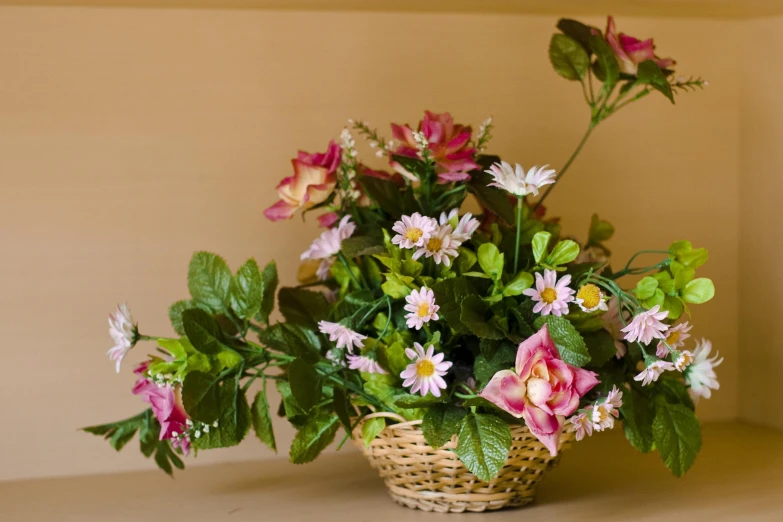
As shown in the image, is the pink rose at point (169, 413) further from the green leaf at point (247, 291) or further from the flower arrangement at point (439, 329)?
the green leaf at point (247, 291)

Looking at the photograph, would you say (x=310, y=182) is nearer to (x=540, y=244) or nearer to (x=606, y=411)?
(x=540, y=244)

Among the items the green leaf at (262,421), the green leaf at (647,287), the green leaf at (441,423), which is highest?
the green leaf at (647,287)

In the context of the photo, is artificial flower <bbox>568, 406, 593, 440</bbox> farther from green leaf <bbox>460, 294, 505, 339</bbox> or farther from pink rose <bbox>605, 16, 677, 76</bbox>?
pink rose <bbox>605, 16, 677, 76</bbox>

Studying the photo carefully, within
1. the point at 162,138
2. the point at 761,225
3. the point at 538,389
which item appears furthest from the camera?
the point at 761,225

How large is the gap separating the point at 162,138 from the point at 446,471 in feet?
1.83

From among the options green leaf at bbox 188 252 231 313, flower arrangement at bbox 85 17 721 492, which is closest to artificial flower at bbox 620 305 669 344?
flower arrangement at bbox 85 17 721 492

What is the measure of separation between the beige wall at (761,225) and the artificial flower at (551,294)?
0.58m

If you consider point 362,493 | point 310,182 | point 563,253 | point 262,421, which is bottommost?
point 362,493

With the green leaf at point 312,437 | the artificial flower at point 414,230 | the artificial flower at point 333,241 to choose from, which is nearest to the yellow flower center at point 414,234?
the artificial flower at point 414,230

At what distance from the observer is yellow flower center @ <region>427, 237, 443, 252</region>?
0.86 metres

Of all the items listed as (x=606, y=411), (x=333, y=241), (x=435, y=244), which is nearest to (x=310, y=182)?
(x=333, y=241)

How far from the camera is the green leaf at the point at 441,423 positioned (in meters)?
0.83

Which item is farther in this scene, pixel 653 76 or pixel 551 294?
pixel 653 76

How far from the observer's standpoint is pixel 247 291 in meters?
0.94
